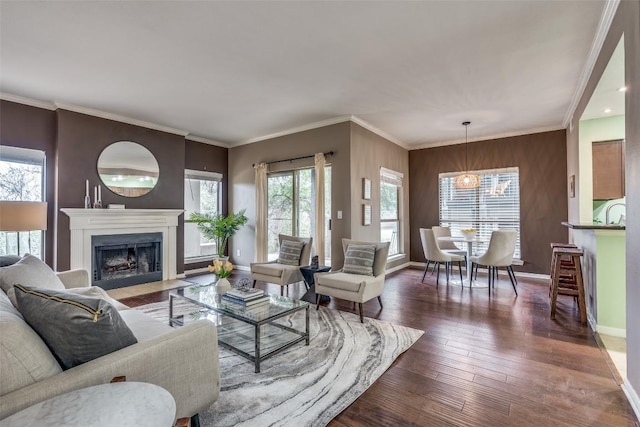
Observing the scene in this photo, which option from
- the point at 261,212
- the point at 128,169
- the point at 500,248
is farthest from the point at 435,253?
the point at 128,169

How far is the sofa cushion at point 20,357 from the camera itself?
105 centimetres

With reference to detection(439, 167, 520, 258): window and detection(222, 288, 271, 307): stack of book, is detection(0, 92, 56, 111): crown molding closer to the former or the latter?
detection(222, 288, 271, 307): stack of book

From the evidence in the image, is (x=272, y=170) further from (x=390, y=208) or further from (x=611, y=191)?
(x=611, y=191)

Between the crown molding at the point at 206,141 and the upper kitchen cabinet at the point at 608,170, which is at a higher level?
the crown molding at the point at 206,141

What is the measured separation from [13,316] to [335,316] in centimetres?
270

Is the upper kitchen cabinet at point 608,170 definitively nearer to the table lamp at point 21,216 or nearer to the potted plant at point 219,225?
the potted plant at point 219,225

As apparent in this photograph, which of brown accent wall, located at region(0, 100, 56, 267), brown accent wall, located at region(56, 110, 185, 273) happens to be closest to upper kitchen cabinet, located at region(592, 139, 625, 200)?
brown accent wall, located at region(56, 110, 185, 273)

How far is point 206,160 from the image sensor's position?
6328 mm

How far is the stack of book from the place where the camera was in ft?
8.51

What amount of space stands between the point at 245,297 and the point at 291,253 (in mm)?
1854

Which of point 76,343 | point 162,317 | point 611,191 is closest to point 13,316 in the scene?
point 76,343

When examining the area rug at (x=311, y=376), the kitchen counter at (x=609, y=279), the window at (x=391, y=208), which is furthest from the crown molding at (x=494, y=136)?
the area rug at (x=311, y=376)

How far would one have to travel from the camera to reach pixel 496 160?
19.2 feet

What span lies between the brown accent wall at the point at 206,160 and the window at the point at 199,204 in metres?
0.09
